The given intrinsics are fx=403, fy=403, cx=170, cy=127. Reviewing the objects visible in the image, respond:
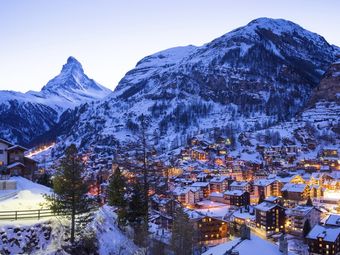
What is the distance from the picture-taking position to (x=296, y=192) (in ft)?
387

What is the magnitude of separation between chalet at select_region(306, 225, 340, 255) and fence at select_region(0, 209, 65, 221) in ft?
185

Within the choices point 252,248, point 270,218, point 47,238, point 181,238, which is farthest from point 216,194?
point 47,238

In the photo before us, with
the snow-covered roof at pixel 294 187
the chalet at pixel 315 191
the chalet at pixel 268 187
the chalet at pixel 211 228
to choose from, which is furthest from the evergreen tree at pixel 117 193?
the chalet at pixel 315 191

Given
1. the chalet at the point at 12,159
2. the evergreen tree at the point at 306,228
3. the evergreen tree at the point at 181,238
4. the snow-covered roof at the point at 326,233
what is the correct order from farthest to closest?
the evergreen tree at the point at 306,228
the snow-covered roof at the point at 326,233
the chalet at the point at 12,159
the evergreen tree at the point at 181,238

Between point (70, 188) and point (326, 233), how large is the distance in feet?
195

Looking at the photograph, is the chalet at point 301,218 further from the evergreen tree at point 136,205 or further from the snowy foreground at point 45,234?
the snowy foreground at point 45,234

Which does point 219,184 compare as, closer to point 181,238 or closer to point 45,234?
point 181,238

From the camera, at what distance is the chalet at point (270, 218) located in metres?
91.4

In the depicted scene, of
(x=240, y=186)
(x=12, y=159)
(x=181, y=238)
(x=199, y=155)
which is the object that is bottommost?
(x=240, y=186)

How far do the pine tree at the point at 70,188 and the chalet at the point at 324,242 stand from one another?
5653 centimetres

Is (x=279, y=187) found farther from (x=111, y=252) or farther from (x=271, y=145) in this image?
(x=111, y=252)

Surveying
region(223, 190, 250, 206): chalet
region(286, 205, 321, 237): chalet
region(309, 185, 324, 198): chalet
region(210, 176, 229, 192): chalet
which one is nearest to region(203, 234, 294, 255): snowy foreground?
region(286, 205, 321, 237): chalet

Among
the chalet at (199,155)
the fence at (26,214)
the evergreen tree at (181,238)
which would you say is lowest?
the chalet at (199,155)

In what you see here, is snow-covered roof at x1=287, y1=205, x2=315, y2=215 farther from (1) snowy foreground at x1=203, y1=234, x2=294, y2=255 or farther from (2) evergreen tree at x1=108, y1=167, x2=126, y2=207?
(2) evergreen tree at x1=108, y1=167, x2=126, y2=207
